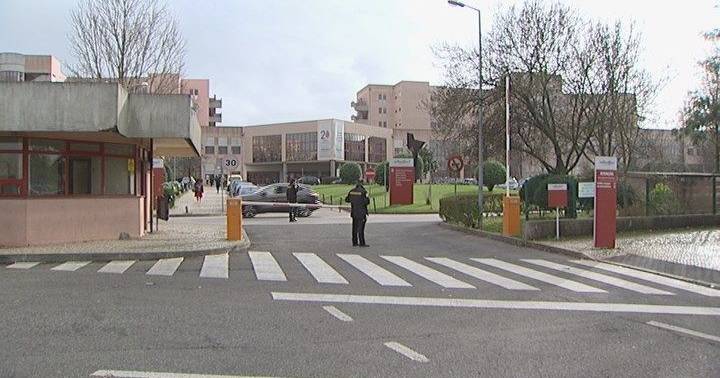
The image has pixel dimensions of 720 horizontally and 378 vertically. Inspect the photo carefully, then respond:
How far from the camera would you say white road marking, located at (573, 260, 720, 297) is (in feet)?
33.1

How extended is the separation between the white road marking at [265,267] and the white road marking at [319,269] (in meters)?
0.56

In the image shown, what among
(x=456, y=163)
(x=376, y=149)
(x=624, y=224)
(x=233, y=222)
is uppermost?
(x=376, y=149)

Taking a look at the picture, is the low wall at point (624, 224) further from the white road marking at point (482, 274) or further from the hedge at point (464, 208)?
the white road marking at point (482, 274)

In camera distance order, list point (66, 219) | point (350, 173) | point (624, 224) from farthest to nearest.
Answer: point (350, 173)
point (624, 224)
point (66, 219)

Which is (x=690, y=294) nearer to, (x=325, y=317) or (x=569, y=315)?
(x=569, y=315)

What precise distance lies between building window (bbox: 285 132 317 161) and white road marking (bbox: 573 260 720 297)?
106 meters

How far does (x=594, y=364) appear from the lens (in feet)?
19.2

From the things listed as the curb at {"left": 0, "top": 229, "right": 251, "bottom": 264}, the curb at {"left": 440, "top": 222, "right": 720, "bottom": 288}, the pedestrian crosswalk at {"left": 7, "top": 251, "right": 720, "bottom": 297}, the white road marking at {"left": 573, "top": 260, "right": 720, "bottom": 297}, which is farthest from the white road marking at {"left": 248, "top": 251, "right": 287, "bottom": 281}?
the curb at {"left": 440, "top": 222, "right": 720, "bottom": 288}

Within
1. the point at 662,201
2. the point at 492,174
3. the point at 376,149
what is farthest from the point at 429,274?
the point at 376,149

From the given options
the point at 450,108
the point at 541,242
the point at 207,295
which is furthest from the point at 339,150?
the point at 207,295

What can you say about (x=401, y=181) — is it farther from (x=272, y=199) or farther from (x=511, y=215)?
(x=511, y=215)

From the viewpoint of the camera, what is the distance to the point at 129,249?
46.1 feet

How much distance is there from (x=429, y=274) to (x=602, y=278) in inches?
117

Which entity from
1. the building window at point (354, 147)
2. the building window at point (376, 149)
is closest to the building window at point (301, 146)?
the building window at point (354, 147)
